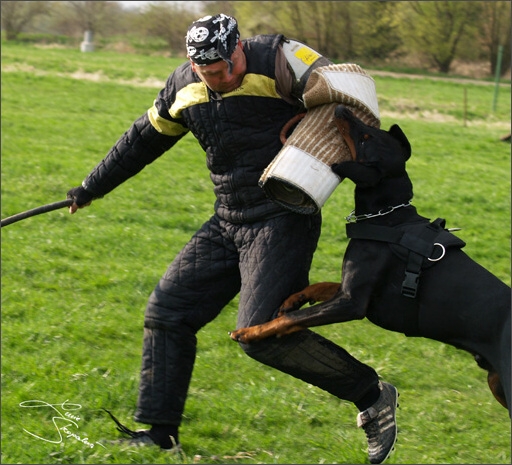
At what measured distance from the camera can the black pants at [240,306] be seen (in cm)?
358

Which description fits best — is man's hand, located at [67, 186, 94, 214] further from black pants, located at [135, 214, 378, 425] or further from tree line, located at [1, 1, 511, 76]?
tree line, located at [1, 1, 511, 76]

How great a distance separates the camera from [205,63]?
3.38 metres

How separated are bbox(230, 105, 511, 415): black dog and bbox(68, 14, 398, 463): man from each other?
237mm

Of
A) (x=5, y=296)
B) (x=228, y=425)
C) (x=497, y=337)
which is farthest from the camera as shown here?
(x=5, y=296)

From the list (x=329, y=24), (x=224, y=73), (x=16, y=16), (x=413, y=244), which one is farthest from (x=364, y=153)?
(x=16, y=16)

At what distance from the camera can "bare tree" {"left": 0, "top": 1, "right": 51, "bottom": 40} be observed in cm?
2861

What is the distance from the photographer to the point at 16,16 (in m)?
28.9

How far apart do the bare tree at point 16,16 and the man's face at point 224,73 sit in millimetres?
27275

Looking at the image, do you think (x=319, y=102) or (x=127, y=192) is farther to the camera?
(x=127, y=192)

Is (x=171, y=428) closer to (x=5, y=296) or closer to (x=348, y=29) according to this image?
(x=5, y=296)

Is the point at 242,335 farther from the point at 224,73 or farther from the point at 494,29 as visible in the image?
the point at 494,29

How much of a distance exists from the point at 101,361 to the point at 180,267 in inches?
47.8

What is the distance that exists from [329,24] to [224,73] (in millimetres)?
27703

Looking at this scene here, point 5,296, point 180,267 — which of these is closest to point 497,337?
point 180,267
